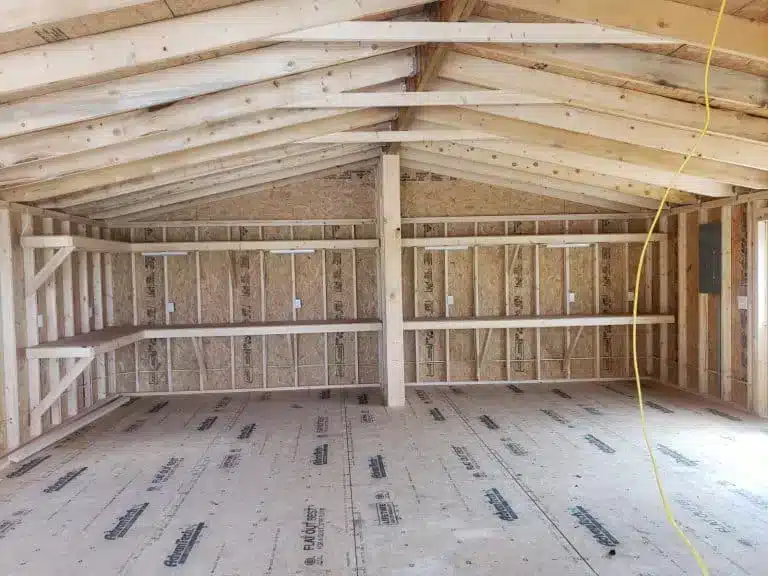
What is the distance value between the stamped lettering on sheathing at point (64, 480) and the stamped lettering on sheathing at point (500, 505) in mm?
3479

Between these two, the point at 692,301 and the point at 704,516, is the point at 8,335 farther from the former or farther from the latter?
the point at 692,301

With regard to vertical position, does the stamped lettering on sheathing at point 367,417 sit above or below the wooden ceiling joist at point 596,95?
below

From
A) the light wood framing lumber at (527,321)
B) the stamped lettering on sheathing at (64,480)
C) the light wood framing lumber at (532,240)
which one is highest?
the light wood framing lumber at (532,240)

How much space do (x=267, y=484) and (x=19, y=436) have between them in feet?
9.34

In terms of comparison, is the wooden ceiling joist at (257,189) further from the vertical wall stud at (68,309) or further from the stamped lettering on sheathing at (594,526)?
the stamped lettering on sheathing at (594,526)

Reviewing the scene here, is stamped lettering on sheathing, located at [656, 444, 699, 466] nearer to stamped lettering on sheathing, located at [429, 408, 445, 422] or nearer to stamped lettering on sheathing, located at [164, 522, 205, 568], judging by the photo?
stamped lettering on sheathing, located at [429, 408, 445, 422]

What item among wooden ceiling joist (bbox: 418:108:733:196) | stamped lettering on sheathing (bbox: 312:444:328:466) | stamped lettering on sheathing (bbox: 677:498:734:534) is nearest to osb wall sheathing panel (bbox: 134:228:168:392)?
stamped lettering on sheathing (bbox: 312:444:328:466)

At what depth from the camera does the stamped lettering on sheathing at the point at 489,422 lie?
705 cm

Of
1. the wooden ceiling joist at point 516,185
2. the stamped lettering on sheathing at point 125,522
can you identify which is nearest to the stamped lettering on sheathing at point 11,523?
the stamped lettering on sheathing at point 125,522

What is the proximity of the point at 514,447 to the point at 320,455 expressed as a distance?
1.86 m

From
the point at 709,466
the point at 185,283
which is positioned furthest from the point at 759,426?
the point at 185,283

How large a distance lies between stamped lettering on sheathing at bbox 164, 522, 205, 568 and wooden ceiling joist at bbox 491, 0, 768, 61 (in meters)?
3.85

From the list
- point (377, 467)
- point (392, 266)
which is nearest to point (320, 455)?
point (377, 467)

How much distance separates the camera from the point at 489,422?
7.27 meters
